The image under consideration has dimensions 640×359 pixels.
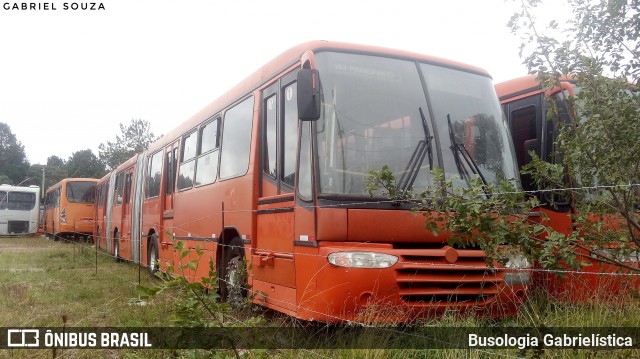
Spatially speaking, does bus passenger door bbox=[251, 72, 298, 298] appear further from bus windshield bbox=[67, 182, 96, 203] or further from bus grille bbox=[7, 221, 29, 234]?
bus grille bbox=[7, 221, 29, 234]

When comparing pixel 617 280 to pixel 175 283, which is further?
pixel 617 280

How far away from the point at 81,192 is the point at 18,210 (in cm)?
832

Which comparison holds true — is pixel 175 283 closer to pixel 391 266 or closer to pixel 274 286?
pixel 391 266

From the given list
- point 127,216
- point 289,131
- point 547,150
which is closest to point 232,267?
point 289,131

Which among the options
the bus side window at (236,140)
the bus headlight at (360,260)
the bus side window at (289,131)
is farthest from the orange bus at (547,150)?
the bus side window at (236,140)

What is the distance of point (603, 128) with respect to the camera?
13.3ft

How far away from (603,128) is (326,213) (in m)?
2.15

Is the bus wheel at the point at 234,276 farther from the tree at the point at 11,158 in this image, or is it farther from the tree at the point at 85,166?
the tree at the point at 11,158

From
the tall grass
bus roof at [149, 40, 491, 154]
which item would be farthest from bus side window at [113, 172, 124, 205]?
bus roof at [149, 40, 491, 154]

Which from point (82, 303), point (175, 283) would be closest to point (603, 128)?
point (175, 283)

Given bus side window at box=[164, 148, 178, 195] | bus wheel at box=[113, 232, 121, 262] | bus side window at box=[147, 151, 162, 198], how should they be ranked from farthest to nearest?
bus wheel at box=[113, 232, 121, 262]
bus side window at box=[147, 151, 162, 198]
bus side window at box=[164, 148, 178, 195]

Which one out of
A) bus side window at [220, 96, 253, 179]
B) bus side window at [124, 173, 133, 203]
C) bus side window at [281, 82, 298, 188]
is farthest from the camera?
bus side window at [124, 173, 133, 203]

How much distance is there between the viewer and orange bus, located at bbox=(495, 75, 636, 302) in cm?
468

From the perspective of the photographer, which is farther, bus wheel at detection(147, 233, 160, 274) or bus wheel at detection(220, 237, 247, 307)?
bus wheel at detection(147, 233, 160, 274)
